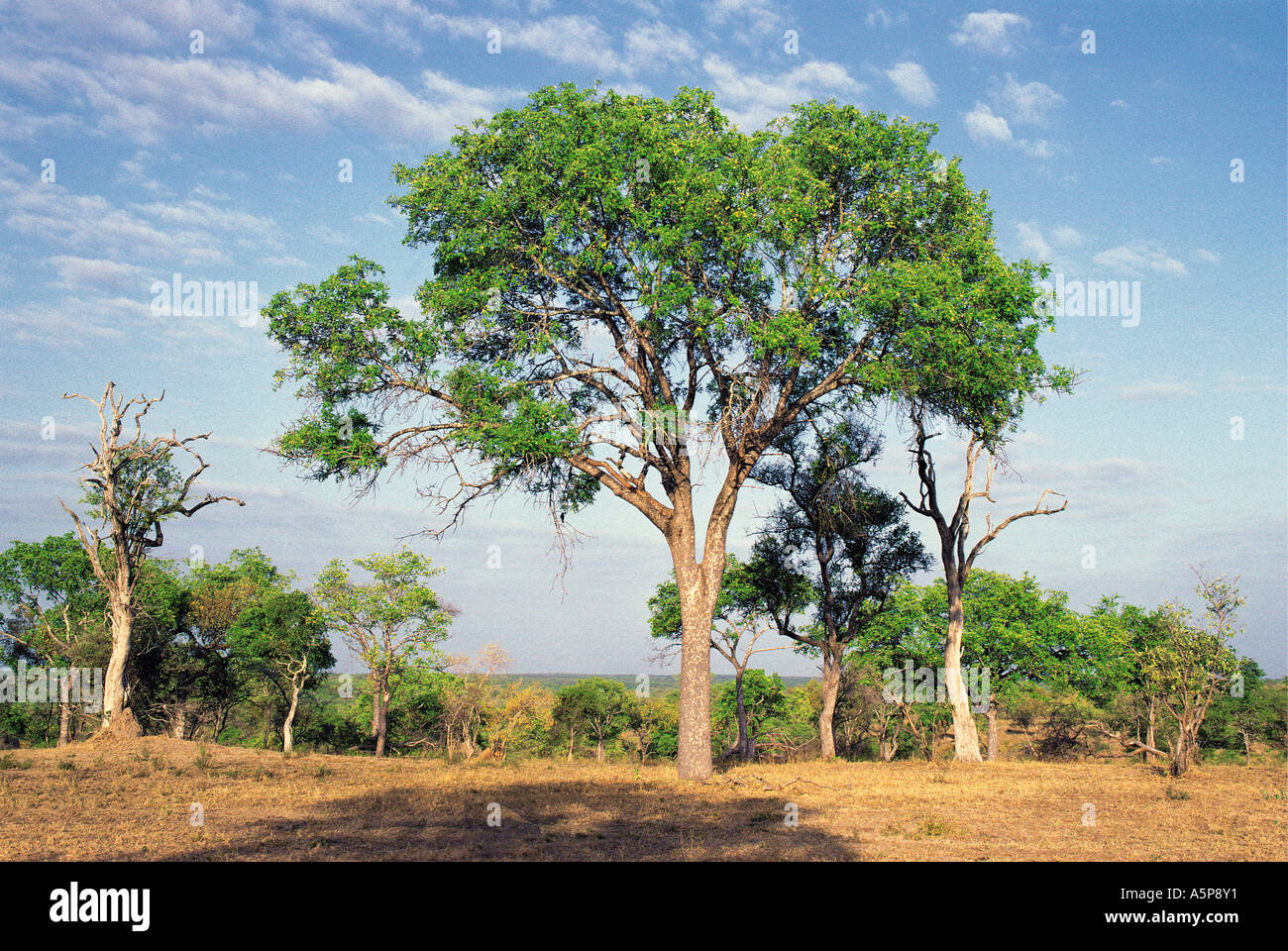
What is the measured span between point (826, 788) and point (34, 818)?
14578 millimetres

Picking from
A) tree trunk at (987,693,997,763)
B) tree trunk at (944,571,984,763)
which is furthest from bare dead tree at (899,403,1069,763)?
tree trunk at (987,693,997,763)

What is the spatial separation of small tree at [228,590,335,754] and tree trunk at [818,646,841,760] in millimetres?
25286

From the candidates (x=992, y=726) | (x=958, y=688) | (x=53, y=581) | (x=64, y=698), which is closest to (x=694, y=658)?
(x=958, y=688)

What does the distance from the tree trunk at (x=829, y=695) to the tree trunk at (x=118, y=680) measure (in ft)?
78.6

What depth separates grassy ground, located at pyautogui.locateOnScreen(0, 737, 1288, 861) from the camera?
10281mm

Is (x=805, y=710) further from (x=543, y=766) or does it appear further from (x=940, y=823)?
(x=940, y=823)

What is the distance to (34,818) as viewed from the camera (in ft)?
38.9

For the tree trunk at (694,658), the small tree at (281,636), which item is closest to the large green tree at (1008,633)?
the tree trunk at (694,658)

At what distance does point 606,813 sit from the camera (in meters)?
13.9

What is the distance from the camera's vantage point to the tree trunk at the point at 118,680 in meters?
24.2

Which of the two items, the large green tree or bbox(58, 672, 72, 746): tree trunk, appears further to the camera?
the large green tree

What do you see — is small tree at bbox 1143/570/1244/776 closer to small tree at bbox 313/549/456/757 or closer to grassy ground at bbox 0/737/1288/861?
grassy ground at bbox 0/737/1288/861

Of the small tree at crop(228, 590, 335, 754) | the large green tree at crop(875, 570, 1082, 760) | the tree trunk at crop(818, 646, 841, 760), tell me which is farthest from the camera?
the large green tree at crop(875, 570, 1082, 760)
